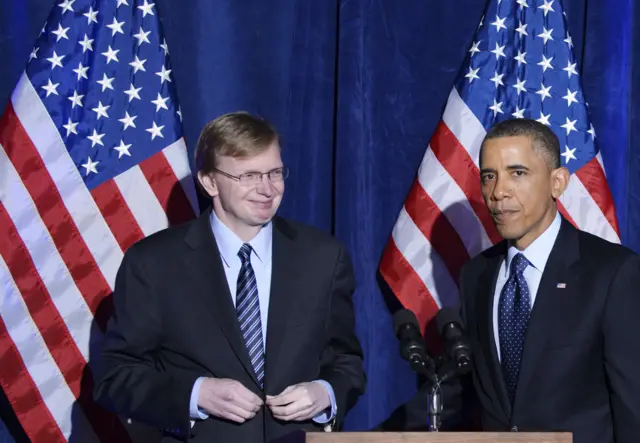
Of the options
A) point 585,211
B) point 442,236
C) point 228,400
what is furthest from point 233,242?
point 585,211

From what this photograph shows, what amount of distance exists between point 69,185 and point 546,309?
154 centimetres

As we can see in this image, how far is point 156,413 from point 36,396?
0.93 metres

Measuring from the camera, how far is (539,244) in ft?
8.45

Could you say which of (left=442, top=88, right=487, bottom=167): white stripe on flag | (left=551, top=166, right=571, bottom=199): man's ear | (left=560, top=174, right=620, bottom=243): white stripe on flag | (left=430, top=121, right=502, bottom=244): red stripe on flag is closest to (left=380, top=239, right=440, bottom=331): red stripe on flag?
(left=430, top=121, right=502, bottom=244): red stripe on flag

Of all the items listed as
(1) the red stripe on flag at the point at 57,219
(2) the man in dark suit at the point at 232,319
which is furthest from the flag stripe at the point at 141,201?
(2) the man in dark suit at the point at 232,319

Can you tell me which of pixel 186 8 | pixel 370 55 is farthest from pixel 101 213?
pixel 370 55

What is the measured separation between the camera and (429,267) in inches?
133

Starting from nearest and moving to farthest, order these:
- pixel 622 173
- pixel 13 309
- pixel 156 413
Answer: pixel 156 413
pixel 13 309
pixel 622 173

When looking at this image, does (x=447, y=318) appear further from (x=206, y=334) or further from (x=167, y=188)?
(x=167, y=188)

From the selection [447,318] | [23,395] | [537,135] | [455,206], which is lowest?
[23,395]

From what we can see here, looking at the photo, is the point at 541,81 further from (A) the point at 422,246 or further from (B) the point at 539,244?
(B) the point at 539,244

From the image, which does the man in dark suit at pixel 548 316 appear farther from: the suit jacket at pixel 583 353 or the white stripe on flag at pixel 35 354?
the white stripe on flag at pixel 35 354

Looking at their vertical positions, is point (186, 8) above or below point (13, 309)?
above

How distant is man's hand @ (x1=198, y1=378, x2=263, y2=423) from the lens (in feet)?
7.77
